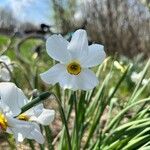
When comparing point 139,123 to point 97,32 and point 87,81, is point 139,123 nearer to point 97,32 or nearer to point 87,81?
point 87,81

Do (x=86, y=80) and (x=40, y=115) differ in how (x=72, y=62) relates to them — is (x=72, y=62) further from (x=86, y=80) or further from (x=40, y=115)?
(x=40, y=115)

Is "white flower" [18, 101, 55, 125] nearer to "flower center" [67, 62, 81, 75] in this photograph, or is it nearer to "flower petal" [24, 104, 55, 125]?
"flower petal" [24, 104, 55, 125]

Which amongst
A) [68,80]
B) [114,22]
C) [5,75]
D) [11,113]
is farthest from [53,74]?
[114,22]

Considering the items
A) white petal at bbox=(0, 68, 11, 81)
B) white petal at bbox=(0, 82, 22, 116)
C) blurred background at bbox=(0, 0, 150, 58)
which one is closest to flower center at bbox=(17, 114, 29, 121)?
white petal at bbox=(0, 82, 22, 116)

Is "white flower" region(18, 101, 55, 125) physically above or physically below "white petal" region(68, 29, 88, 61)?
below

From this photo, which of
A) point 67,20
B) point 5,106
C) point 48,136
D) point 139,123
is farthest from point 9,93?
point 67,20
